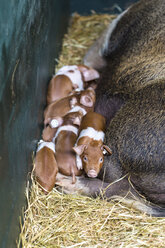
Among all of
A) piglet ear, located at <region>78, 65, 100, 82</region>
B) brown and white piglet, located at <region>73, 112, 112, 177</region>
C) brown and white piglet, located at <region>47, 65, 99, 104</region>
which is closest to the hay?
brown and white piglet, located at <region>73, 112, 112, 177</region>

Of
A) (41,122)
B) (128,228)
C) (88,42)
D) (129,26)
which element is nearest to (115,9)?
(88,42)

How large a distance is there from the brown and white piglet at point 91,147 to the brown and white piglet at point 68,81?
0.59 m

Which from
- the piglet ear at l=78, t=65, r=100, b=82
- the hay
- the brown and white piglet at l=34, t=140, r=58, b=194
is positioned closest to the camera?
the hay

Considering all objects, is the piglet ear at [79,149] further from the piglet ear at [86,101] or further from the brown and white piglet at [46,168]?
the piglet ear at [86,101]

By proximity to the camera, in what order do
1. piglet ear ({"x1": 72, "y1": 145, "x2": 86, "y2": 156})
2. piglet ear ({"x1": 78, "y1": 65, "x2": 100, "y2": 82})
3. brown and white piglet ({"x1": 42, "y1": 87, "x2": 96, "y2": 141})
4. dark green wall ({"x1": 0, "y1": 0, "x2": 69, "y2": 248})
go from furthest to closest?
piglet ear ({"x1": 78, "y1": 65, "x2": 100, "y2": 82})
brown and white piglet ({"x1": 42, "y1": 87, "x2": 96, "y2": 141})
piglet ear ({"x1": 72, "y1": 145, "x2": 86, "y2": 156})
dark green wall ({"x1": 0, "y1": 0, "x2": 69, "y2": 248})

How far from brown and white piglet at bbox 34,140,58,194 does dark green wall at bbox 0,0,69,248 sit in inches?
2.8

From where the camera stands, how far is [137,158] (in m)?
2.24

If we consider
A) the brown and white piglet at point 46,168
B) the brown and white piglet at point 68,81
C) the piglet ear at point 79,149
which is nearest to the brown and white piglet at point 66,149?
the brown and white piglet at point 46,168

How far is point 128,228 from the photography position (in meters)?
2.31

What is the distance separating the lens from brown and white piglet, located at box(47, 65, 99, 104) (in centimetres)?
305

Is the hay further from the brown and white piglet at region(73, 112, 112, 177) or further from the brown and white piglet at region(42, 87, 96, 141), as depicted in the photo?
the brown and white piglet at region(42, 87, 96, 141)

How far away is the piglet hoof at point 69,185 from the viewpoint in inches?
102

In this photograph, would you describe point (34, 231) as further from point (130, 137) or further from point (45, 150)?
point (130, 137)

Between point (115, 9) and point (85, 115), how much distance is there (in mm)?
2502
